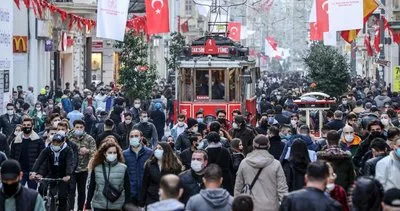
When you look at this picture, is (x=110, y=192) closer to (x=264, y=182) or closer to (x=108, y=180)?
(x=108, y=180)

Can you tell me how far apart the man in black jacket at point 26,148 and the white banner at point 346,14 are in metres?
11.5

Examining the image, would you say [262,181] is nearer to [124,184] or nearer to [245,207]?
[124,184]

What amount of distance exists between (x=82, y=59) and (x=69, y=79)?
12.6 feet

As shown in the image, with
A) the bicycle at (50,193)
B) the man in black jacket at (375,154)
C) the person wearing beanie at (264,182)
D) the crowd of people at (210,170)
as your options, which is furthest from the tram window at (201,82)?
the person wearing beanie at (264,182)

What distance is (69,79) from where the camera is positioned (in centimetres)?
5684

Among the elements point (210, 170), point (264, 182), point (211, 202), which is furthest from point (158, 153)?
point (211, 202)

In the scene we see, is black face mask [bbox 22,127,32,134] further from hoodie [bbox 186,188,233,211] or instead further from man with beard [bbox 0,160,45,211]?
hoodie [bbox 186,188,233,211]

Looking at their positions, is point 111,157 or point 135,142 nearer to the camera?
point 111,157

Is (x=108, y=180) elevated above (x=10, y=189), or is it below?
below

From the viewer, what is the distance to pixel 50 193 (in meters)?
18.1

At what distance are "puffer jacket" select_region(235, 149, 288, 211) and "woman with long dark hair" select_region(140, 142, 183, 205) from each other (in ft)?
3.80

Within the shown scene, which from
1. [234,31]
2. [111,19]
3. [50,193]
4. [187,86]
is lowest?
[50,193]

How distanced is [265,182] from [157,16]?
20559mm

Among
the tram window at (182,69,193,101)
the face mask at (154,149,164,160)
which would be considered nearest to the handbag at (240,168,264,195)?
the face mask at (154,149,164,160)
